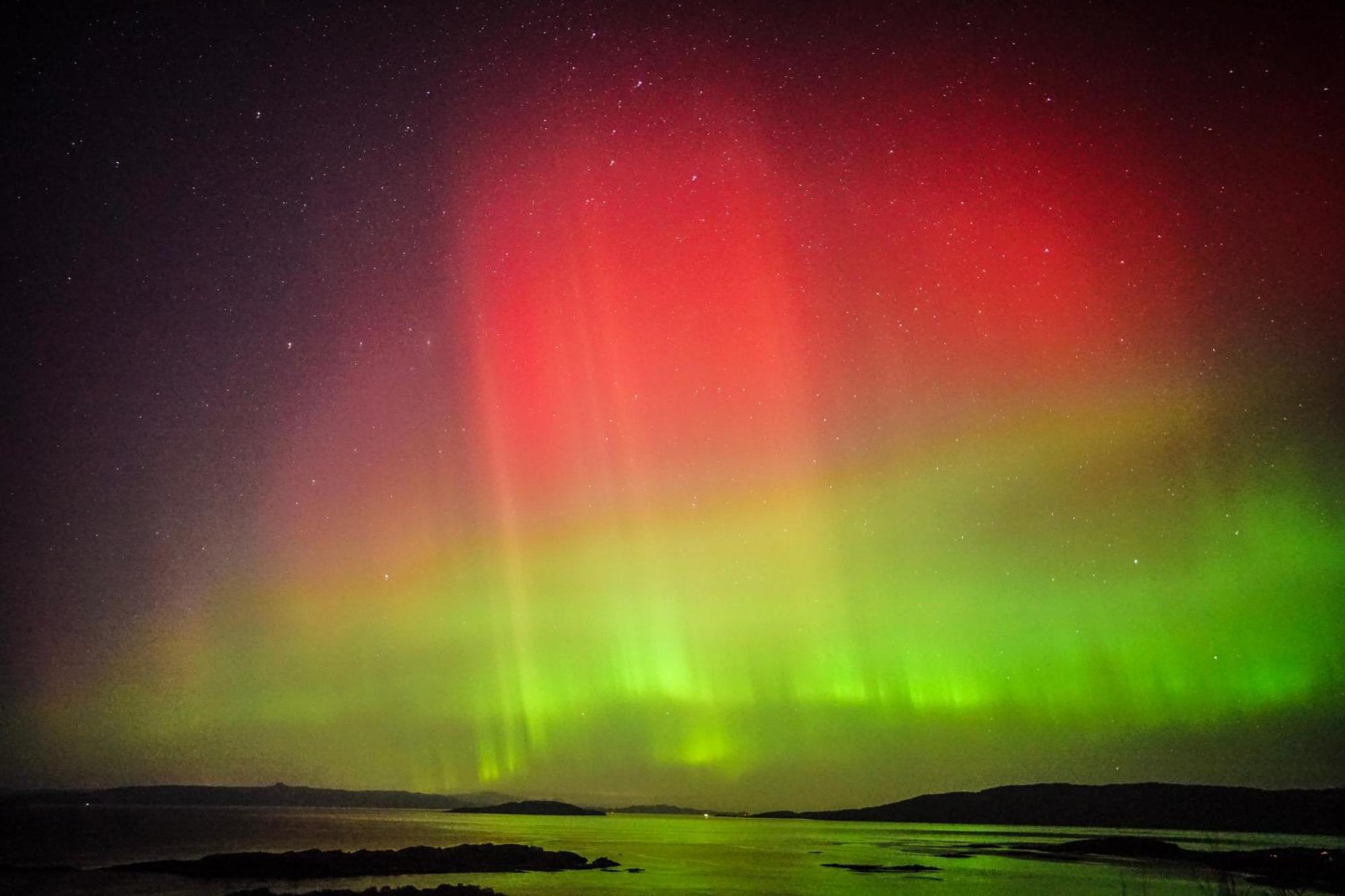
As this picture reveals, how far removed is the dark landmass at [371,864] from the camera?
119ft

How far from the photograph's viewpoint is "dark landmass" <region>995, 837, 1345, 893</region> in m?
37.3

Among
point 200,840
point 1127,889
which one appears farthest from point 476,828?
point 1127,889

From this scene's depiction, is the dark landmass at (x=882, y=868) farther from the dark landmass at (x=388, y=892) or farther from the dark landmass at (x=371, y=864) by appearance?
the dark landmass at (x=388, y=892)

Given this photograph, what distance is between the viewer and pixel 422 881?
110ft

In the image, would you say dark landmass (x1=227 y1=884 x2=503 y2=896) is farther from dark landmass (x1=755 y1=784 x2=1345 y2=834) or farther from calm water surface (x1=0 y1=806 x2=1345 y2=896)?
dark landmass (x1=755 y1=784 x2=1345 y2=834)

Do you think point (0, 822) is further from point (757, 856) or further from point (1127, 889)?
point (1127, 889)

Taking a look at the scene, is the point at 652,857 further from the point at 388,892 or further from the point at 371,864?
the point at 388,892

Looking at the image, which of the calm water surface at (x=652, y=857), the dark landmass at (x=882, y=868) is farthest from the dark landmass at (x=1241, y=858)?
the dark landmass at (x=882, y=868)

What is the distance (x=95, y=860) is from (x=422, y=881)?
852 inches

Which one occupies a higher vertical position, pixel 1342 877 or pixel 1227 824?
pixel 1342 877

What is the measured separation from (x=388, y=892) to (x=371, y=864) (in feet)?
36.1

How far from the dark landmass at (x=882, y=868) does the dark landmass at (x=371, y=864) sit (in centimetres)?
1263

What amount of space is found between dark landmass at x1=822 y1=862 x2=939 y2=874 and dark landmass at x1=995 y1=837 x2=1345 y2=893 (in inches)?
545

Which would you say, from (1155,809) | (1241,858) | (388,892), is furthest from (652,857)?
(1155,809)
